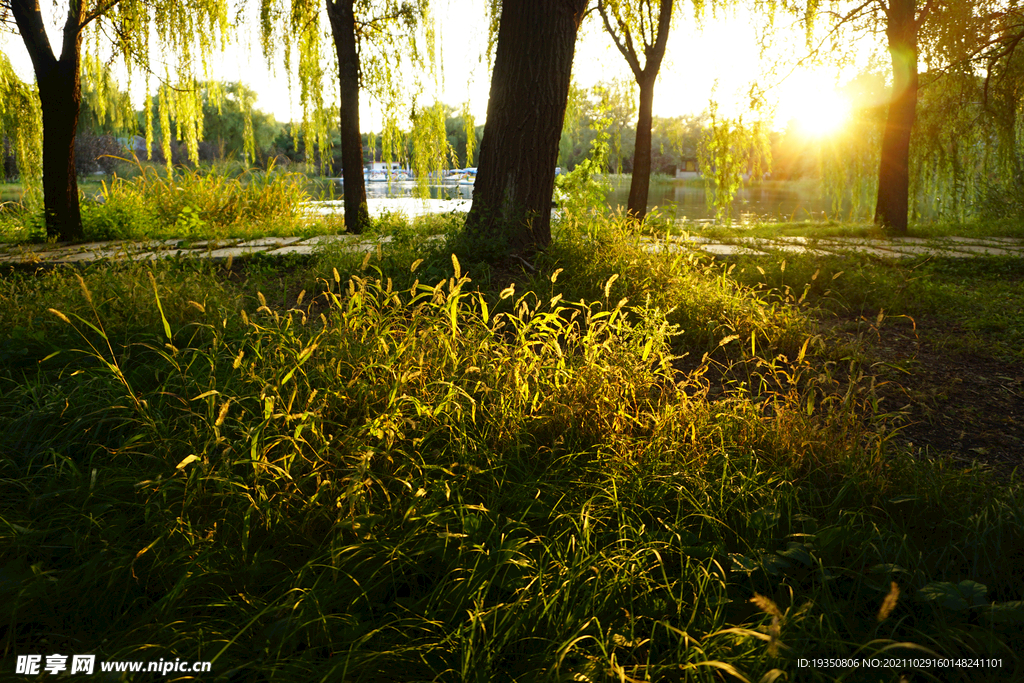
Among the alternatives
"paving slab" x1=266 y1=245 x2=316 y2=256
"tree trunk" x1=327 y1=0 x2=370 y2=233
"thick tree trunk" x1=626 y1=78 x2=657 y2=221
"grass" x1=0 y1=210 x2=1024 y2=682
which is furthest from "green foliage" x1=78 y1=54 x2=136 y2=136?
"thick tree trunk" x1=626 y1=78 x2=657 y2=221

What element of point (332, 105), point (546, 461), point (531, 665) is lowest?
point (531, 665)

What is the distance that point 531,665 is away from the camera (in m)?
1.21

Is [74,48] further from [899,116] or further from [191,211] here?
[899,116]

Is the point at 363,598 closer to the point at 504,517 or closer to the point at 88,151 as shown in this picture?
the point at 504,517

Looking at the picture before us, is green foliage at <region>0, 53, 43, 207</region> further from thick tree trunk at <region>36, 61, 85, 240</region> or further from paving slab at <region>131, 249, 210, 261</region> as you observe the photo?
paving slab at <region>131, 249, 210, 261</region>

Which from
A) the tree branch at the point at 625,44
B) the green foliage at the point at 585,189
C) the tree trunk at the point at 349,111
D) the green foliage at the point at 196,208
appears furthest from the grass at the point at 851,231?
the green foliage at the point at 196,208

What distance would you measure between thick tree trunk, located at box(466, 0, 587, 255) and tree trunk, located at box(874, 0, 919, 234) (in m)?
5.58

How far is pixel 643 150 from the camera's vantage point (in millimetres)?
8148

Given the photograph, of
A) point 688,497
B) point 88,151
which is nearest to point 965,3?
point 688,497

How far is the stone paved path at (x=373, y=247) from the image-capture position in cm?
459

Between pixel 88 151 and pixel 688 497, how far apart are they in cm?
3373

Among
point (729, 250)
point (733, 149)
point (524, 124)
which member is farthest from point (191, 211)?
point (733, 149)

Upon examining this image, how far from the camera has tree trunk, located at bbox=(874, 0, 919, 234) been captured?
24.6 feet

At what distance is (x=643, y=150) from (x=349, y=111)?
12.4 feet
